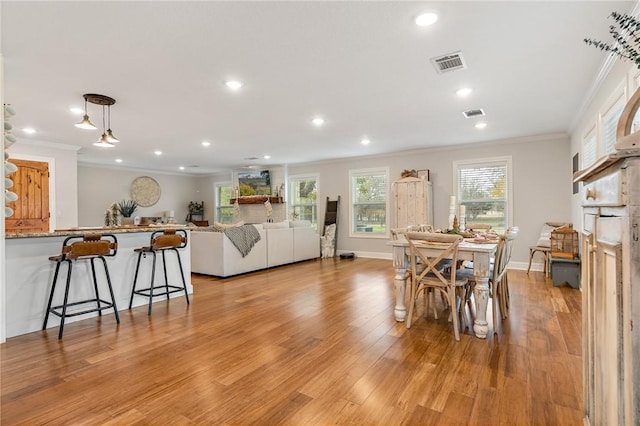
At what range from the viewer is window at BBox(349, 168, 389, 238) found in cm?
759

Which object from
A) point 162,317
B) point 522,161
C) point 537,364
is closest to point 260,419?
point 537,364

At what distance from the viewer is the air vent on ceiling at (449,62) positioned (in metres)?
2.73

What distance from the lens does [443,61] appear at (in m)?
2.82

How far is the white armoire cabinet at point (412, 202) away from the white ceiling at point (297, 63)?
1546 mm

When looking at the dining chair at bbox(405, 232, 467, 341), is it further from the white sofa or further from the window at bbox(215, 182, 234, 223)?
the window at bbox(215, 182, 234, 223)

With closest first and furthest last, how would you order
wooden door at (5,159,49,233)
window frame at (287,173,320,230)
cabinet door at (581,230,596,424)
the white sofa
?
cabinet door at (581,230,596,424)
the white sofa
wooden door at (5,159,49,233)
window frame at (287,173,320,230)

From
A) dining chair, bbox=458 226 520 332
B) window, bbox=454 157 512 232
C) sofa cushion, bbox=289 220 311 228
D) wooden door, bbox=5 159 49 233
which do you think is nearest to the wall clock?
wooden door, bbox=5 159 49 233

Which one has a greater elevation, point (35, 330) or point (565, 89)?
point (565, 89)

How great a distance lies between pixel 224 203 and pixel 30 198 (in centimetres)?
537

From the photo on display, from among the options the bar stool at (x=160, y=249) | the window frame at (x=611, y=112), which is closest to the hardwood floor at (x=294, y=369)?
the bar stool at (x=160, y=249)

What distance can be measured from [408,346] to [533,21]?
2572 mm

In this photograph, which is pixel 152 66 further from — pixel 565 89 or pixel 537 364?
pixel 565 89

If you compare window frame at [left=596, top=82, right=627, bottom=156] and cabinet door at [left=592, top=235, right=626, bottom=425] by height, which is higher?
window frame at [left=596, top=82, right=627, bottom=156]

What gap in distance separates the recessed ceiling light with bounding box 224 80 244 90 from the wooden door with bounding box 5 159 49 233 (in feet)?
16.0
